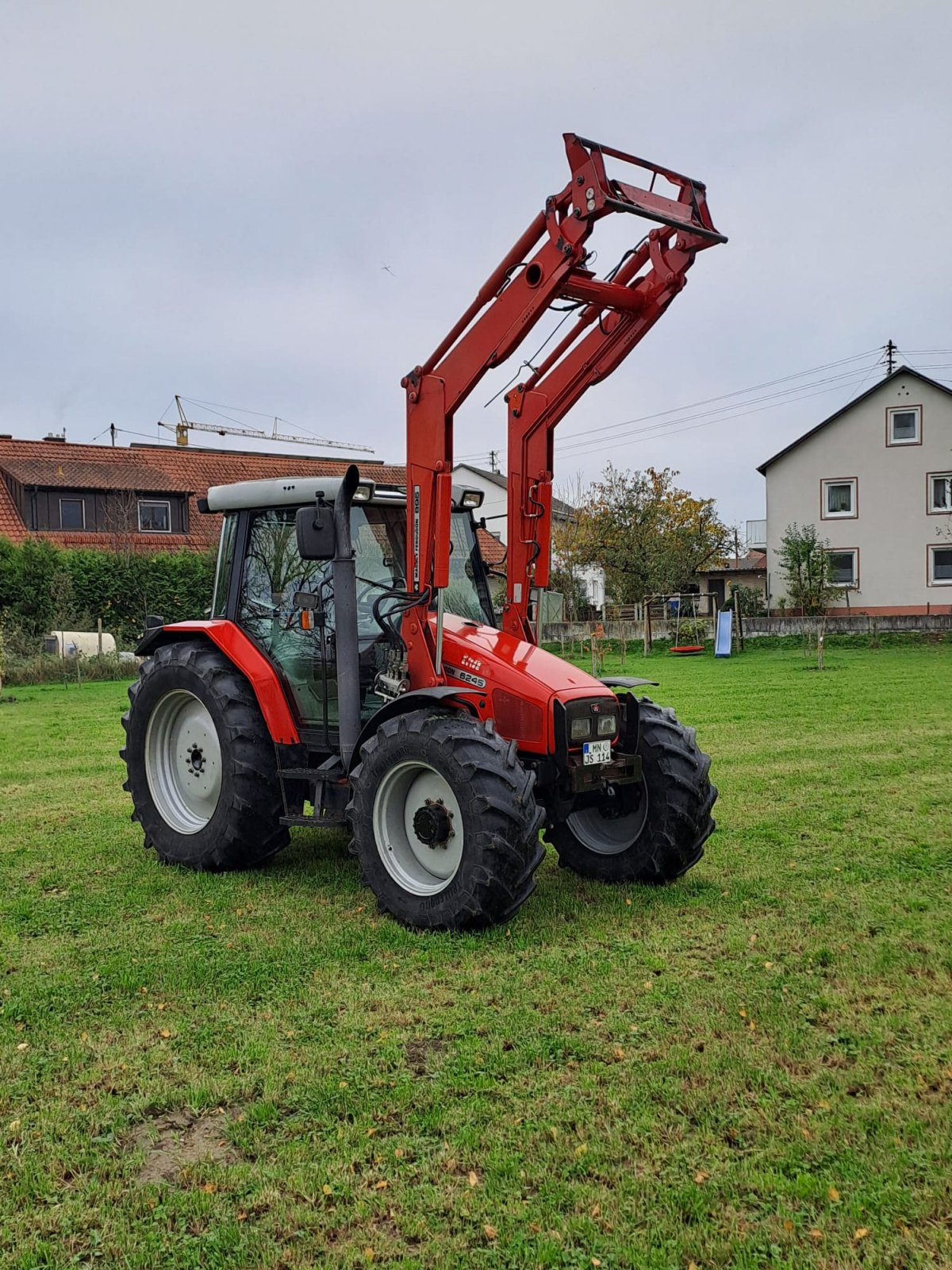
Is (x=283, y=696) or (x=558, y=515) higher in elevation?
(x=558, y=515)

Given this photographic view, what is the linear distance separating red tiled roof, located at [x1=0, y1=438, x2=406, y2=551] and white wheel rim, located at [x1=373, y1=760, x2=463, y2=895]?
76.5 ft

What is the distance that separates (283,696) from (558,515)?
141ft

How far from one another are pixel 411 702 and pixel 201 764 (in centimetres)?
207

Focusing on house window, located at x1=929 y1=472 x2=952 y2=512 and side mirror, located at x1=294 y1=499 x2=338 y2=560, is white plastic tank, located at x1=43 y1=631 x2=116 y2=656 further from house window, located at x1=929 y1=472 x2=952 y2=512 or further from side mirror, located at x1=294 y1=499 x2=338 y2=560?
house window, located at x1=929 y1=472 x2=952 y2=512

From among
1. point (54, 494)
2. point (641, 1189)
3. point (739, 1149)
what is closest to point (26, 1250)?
point (641, 1189)

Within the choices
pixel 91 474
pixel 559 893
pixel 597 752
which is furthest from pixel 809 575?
pixel 597 752

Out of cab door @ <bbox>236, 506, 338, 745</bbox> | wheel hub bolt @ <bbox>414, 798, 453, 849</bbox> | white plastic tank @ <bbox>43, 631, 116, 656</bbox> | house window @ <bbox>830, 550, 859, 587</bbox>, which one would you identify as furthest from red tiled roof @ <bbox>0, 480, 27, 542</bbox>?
wheel hub bolt @ <bbox>414, 798, 453, 849</bbox>

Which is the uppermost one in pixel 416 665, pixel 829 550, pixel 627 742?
pixel 829 550

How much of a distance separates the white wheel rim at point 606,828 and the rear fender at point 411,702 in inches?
47.5

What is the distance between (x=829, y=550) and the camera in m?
38.2

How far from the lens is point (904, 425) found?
1505 inches

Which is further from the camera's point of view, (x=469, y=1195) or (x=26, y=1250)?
(x=469, y=1195)

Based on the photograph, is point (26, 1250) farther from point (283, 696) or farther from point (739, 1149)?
point (283, 696)

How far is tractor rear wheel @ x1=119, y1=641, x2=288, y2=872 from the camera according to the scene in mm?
6758
